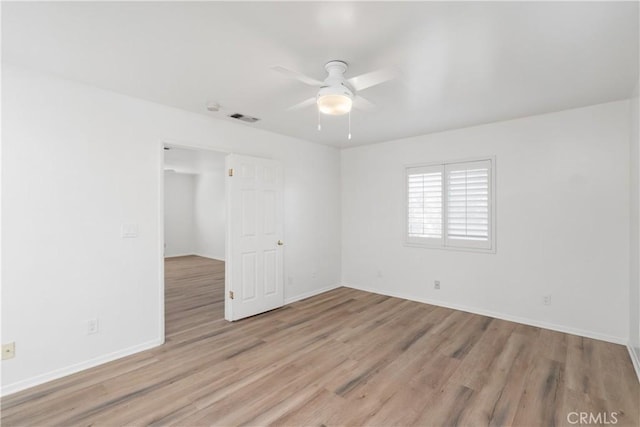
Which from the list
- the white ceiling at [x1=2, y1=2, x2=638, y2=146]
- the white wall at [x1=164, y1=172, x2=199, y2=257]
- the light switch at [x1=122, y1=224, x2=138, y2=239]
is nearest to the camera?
the white ceiling at [x1=2, y1=2, x2=638, y2=146]

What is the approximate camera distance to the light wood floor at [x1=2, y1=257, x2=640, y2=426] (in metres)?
2.10

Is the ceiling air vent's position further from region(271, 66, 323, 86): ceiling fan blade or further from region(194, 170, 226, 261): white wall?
region(194, 170, 226, 261): white wall

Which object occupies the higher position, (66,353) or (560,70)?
(560,70)

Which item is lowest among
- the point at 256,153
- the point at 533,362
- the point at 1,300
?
the point at 533,362

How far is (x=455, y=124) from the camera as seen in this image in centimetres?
404

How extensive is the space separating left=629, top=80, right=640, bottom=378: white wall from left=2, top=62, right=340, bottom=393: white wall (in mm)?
4448

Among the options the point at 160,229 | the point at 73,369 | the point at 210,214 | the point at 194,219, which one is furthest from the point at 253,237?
the point at 194,219

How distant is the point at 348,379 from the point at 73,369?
2432mm

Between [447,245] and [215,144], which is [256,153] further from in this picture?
[447,245]

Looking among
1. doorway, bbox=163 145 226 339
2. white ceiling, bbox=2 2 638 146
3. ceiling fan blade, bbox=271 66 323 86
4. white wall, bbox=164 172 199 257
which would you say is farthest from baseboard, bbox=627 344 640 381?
white wall, bbox=164 172 199 257

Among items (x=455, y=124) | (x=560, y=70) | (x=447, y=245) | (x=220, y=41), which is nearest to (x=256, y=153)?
(x=220, y=41)

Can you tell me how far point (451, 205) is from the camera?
4387 millimetres

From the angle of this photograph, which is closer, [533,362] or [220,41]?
[220,41]

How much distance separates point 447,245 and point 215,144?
3.54 meters
